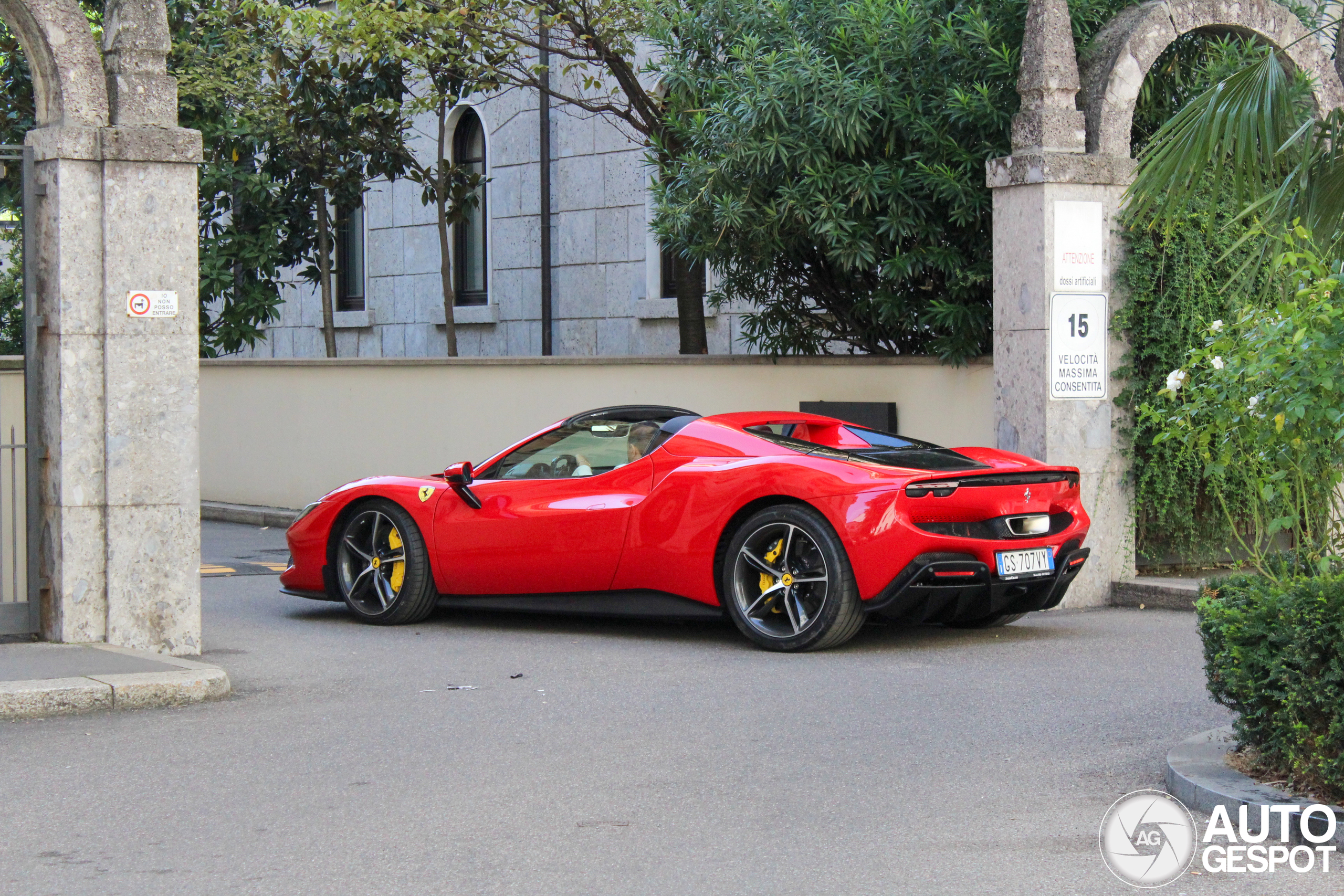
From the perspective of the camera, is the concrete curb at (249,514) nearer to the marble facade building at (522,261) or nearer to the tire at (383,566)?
the marble facade building at (522,261)

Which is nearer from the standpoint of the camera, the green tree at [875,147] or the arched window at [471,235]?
the green tree at [875,147]

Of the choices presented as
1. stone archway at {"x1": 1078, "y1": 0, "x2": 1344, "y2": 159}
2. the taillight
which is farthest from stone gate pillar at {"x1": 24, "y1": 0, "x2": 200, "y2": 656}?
stone archway at {"x1": 1078, "y1": 0, "x2": 1344, "y2": 159}

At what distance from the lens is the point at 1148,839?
196 inches

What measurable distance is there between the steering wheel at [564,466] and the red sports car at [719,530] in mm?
10

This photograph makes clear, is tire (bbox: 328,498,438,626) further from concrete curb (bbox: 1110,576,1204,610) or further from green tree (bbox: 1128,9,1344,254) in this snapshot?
green tree (bbox: 1128,9,1344,254)

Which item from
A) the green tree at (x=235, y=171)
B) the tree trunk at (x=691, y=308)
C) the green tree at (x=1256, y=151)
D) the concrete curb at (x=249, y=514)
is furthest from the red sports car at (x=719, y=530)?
the green tree at (x=235, y=171)

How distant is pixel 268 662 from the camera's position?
339 inches

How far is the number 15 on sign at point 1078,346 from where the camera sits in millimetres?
10781

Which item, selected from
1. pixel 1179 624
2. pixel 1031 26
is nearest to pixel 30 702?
pixel 1179 624

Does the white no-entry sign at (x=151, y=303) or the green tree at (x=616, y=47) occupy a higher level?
the green tree at (x=616, y=47)

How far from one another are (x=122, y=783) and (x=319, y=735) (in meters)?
0.97

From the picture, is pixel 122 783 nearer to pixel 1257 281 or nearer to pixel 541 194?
pixel 1257 281

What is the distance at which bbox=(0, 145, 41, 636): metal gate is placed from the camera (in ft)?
27.6

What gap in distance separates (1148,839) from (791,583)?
3785 mm
